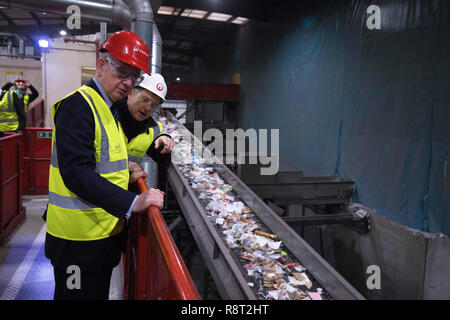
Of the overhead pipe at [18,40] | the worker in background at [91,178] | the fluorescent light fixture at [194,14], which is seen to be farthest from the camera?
the overhead pipe at [18,40]

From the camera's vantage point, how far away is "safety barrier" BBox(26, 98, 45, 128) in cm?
917

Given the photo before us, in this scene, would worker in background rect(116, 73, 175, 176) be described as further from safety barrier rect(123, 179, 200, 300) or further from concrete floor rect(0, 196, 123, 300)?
concrete floor rect(0, 196, 123, 300)

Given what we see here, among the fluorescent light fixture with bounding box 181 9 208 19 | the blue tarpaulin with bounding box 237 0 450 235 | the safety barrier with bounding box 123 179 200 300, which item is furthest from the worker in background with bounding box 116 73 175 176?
the fluorescent light fixture with bounding box 181 9 208 19

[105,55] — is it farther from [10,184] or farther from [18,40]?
[18,40]

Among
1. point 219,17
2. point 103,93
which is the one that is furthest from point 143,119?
point 219,17

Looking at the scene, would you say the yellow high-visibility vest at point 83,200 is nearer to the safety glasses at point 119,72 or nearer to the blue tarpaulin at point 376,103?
the safety glasses at point 119,72

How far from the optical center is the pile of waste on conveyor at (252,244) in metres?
2.64

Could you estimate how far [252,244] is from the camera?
3256 millimetres

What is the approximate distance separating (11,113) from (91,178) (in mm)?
5682

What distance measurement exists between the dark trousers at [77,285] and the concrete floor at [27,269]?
1.60m

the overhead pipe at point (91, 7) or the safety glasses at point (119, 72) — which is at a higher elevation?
the overhead pipe at point (91, 7)

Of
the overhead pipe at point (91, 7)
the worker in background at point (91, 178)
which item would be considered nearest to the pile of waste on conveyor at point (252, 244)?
the worker in background at point (91, 178)

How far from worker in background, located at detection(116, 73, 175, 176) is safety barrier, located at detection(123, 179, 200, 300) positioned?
38 centimetres
